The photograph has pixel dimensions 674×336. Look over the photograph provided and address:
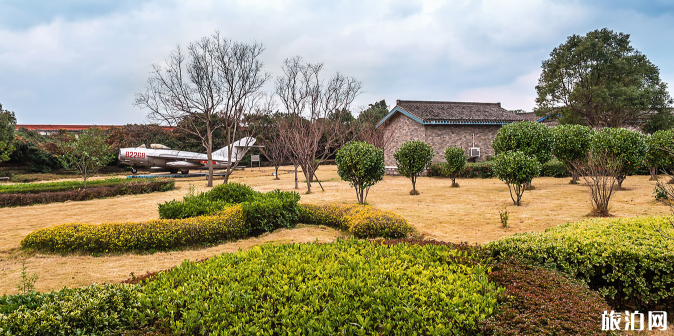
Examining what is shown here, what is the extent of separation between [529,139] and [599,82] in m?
15.4

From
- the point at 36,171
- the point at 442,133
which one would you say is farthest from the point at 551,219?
the point at 36,171

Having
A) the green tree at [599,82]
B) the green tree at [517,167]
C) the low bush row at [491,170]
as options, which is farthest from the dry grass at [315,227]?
the green tree at [599,82]

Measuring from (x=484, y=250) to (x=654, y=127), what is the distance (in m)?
27.7

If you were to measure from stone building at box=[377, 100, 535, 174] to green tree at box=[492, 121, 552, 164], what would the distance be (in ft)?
29.1

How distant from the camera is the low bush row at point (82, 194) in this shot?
1188 cm

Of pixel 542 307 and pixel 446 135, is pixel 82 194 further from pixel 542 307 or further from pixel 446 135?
pixel 446 135

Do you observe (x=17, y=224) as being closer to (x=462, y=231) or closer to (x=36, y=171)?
(x=462, y=231)

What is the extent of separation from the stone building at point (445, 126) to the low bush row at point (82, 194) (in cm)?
1529

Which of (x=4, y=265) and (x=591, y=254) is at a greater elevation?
(x=591, y=254)

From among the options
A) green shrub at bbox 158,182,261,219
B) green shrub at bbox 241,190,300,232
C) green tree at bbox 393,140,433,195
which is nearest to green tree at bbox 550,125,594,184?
green tree at bbox 393,140,433,195

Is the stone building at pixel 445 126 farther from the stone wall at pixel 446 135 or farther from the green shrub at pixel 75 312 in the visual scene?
the green shrub at pixel 75 312

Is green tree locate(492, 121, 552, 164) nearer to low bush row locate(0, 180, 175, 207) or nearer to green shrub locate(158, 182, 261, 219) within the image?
green shrub locate(158, 182, 261, 219)

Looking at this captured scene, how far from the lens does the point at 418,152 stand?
45.1 ft

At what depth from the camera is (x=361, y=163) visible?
10227 millimetres
